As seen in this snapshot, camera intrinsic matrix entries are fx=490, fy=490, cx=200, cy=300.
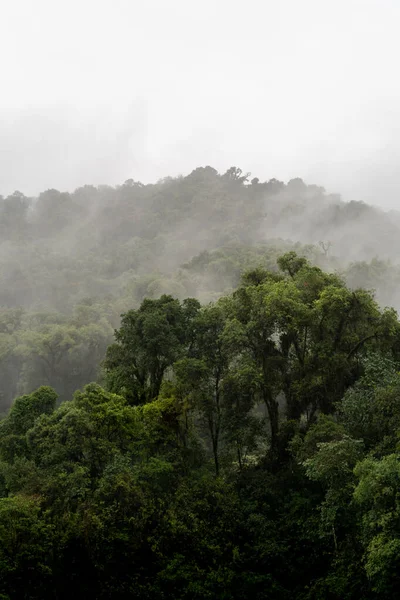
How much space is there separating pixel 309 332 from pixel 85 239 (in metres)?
108

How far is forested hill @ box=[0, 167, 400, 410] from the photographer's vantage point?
55719 millimetres

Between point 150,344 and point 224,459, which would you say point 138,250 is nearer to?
point 150,344

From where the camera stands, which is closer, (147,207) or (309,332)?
(309,332)

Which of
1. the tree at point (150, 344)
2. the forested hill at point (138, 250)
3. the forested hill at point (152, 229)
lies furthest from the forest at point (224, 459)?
the forested hill at point (152, 229)

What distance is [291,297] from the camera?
1978 centimetres

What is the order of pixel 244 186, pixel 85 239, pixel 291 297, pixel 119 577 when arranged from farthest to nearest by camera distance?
pixel 244 186 < pixel 85 239 < pixel 291 297 < pixel 119 577

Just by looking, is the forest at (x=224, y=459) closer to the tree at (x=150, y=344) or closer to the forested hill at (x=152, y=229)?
the tree at (x=150, y=344)

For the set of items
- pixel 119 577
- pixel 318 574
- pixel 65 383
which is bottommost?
pixel 318 574

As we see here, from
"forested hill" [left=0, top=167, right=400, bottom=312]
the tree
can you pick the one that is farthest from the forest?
"forested hill" [left=0, top=167, right=400, bottom=312]

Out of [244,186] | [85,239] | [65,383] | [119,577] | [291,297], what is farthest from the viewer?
[244,186]

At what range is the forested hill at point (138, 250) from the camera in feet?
183

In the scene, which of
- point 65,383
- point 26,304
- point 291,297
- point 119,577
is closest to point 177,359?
point 291,297

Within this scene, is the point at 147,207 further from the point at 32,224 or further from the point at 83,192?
the point at 32,224

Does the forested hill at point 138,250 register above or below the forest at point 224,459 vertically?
above
